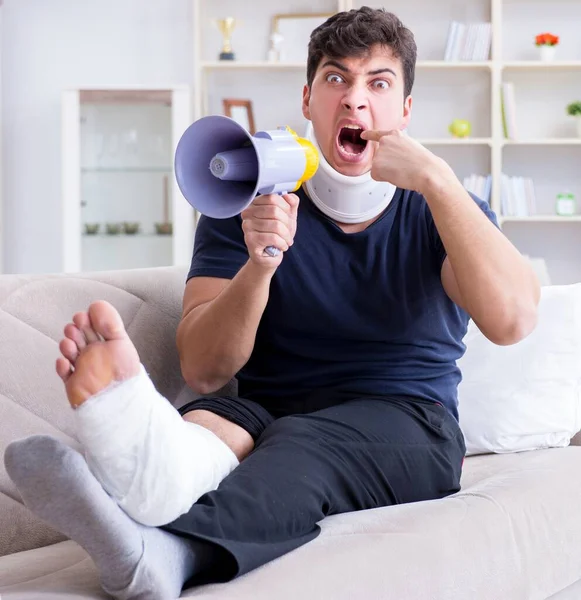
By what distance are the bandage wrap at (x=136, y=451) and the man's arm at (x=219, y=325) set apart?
45cm

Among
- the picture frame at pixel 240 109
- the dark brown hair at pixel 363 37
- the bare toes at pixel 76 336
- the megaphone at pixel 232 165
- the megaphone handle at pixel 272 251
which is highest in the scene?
the picture frame at pixel 240 109

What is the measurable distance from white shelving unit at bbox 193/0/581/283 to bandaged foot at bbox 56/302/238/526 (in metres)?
4.11

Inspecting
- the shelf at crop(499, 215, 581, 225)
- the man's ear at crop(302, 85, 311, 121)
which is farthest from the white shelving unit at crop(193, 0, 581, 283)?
the man's ear at crop(302, 85, 311, 121)

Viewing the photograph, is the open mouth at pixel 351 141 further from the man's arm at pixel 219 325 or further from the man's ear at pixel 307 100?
the man's arm at pixel 219 325

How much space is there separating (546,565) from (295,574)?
1.63ft

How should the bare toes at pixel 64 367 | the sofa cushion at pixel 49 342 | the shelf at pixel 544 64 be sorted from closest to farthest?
the bare toes at pixel 64 367, the sofa cushion at pixel 49 342, the shelf at pixel 544 64

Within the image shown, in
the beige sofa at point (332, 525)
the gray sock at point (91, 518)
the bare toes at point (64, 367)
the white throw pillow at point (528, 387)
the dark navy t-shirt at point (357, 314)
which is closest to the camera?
the gray sock at point (91, 518)

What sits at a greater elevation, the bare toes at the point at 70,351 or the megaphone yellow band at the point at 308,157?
the megaphone yellow band at the point at 308,157

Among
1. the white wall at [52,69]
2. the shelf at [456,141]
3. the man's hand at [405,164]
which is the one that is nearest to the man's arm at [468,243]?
the man's hand at [405,164]

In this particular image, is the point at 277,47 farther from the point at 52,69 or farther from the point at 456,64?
the point at 52,69

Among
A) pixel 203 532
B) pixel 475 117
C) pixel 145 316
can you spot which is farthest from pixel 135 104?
pixel 203 532

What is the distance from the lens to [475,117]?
16.5 feet

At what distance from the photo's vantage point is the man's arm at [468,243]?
53.9 inches

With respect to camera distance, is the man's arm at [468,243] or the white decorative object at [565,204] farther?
the white decorative object at [565,204]
